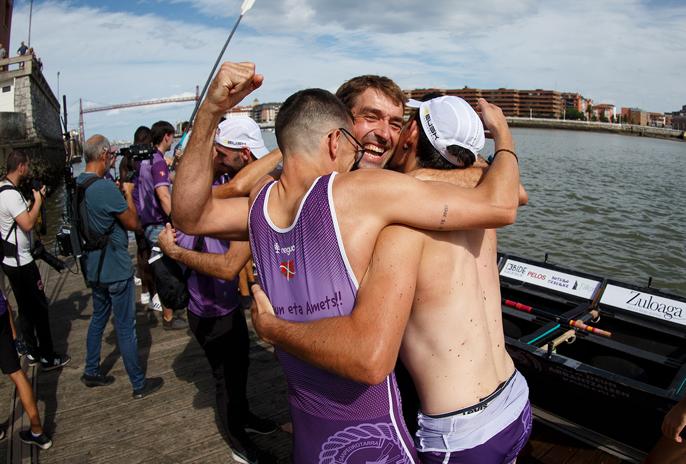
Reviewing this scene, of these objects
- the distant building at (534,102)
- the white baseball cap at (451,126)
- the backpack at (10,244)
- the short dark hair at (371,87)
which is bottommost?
the backpack at (10,244)

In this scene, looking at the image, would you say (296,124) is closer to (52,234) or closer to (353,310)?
(353,310)

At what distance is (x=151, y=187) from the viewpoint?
5859 millimetres

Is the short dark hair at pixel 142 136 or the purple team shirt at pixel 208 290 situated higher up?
the short dark hair at pixel 142 136

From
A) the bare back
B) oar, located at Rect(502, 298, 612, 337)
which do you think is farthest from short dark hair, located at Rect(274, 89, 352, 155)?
oar, located at Rect(502, 298, 612, 337)

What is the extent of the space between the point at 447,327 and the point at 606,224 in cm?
1907

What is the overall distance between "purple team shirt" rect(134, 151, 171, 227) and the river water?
11355 millimetres

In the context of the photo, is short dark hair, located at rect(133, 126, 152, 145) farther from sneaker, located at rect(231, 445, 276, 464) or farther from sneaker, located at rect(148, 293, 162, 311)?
sneaker, located at rect(231, 445, 276, 464)

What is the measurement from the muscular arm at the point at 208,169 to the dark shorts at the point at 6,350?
259cm

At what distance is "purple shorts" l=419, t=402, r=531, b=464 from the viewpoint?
1915mm

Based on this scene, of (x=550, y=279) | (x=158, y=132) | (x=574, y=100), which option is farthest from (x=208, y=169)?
(x=574, y=100)

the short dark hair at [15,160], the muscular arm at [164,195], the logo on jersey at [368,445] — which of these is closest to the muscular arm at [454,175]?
the logo on jersey at [368,445]

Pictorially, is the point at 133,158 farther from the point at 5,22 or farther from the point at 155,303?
the point at 5,22

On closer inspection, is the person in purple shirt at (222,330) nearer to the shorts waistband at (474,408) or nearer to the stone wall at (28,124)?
the shorts waistband at (474,408)

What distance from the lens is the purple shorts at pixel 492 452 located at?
6.28 ft
